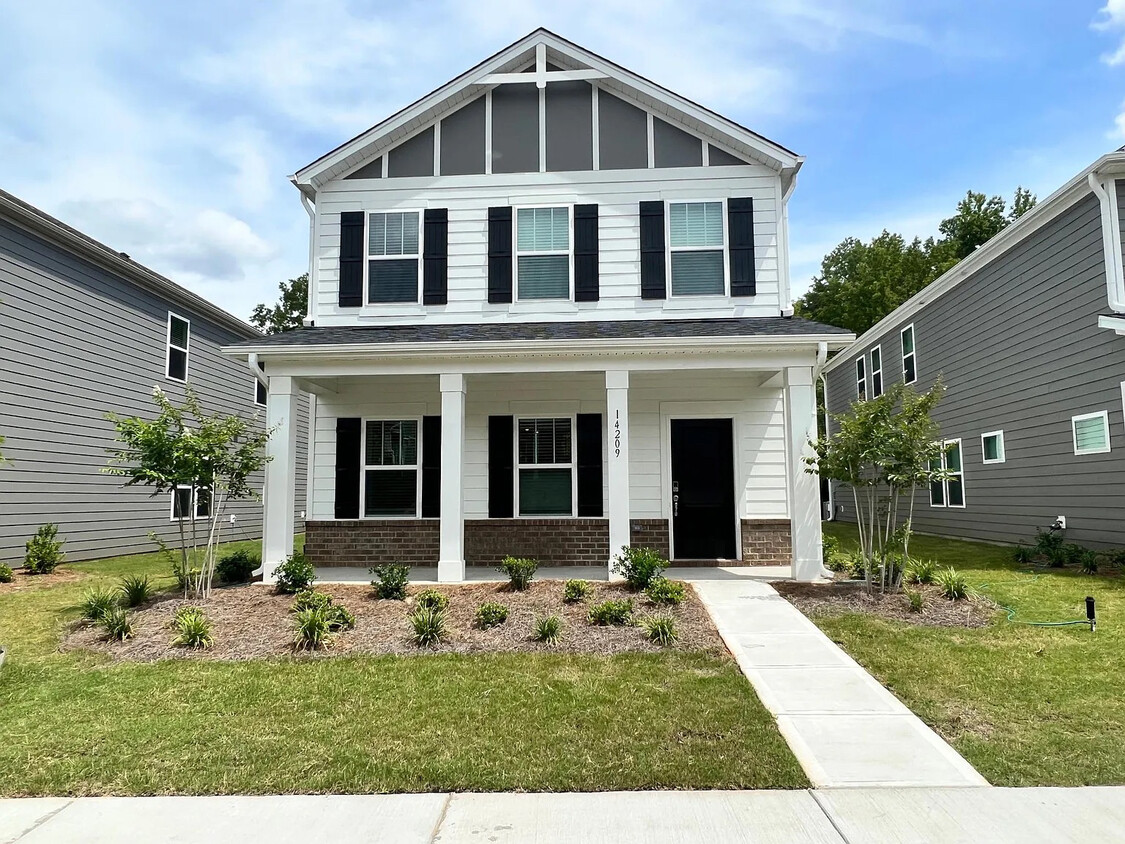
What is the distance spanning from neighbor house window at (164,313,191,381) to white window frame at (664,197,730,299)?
10119 millimetres

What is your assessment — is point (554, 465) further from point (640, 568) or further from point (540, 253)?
point (540, 253)

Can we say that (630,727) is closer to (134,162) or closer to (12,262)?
(12,262)

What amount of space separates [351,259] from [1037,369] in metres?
11.2

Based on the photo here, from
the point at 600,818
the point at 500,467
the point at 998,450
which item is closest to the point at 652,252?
the point at 500,467

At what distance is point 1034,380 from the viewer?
38.7ft

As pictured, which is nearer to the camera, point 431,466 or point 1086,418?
point 1086,418

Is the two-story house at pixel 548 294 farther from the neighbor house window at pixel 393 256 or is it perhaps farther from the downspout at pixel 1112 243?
the downspout at pixel 1112 243

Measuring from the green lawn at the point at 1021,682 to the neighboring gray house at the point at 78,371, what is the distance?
28.3ft

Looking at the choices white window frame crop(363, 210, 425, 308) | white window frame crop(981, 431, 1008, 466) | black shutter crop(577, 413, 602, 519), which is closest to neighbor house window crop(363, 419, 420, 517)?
white window frame crop(363, 210, 425, 308)

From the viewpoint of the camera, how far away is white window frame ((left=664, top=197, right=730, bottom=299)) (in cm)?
1043

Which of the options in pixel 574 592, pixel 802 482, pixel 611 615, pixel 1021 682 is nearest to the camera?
pixel 1021 682

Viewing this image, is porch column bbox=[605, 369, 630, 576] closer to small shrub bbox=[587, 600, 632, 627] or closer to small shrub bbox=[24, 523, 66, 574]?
small shrub bbox=[587, 600, 632, 627]

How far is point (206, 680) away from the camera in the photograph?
550cm

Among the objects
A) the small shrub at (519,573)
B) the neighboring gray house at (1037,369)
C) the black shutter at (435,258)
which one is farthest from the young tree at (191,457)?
the neighboring gray house at (1037,369)
